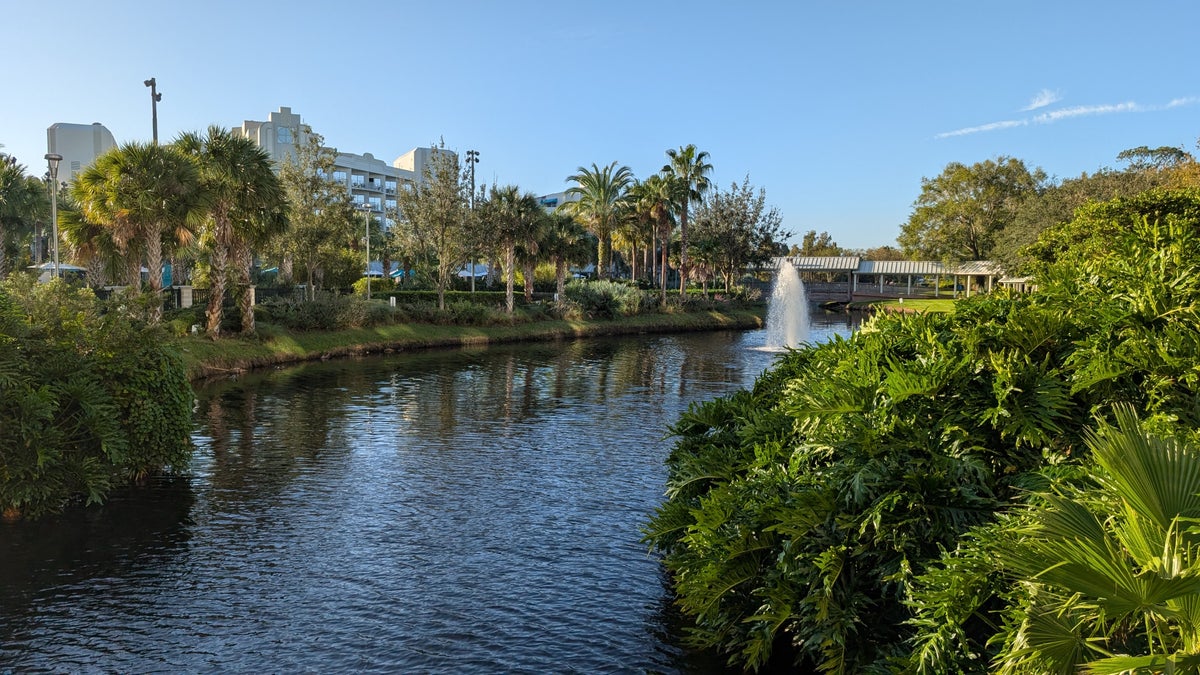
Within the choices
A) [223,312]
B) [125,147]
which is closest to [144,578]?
[125,147]

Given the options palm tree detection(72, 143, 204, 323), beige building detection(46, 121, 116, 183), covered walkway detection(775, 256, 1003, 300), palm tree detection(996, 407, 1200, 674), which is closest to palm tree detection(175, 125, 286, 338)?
palm tree detection(72, 143, 204, 323)

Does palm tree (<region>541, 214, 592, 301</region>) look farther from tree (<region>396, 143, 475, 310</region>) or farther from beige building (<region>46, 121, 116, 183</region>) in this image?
beige building (<region>46, 121, 116, 183</region>)

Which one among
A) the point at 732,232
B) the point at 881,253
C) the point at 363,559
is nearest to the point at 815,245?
the point at 881,253

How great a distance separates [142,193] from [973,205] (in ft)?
265

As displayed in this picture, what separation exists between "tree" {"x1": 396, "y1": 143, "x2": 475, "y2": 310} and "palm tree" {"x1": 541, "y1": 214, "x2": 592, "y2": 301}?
16.4ft

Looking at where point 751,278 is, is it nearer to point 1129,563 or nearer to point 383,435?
point 383,435

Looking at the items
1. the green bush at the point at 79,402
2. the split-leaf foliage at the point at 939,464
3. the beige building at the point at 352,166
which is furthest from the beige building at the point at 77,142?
the split-leaf foliage at the point at 939,464

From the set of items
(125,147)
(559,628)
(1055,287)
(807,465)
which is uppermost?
(125,147)

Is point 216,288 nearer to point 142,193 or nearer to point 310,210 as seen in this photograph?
point 142,193

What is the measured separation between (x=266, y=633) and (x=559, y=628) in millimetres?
3059

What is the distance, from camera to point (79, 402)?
37.3ft

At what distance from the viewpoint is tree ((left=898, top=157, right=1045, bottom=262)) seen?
84062mm

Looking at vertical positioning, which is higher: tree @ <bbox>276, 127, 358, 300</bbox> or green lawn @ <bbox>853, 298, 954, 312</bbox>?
tree @ <bbox>276, 127, 358, 300</bbox>

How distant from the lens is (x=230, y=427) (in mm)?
18594
